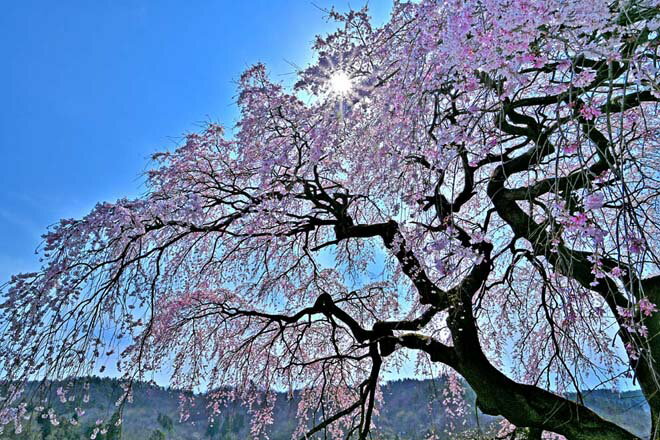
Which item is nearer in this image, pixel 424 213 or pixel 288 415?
pixel 424 213

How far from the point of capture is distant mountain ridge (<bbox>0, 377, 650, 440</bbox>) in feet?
11.5

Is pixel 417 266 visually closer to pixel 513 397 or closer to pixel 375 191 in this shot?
pixel 375 191

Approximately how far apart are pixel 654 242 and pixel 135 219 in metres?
4.70

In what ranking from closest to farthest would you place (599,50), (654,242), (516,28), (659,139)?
1. (599,50)
2. (516,28)
3. (659,139)
4. (654,242)

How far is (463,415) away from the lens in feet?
22.0

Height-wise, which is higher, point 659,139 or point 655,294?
point 659,139

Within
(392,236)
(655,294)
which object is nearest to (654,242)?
(655,294)

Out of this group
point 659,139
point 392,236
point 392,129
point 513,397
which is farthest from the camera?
point 392,236

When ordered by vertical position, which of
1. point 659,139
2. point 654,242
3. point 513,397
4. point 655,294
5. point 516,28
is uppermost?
point 659,139

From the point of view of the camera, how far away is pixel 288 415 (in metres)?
6.78

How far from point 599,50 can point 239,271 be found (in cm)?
484

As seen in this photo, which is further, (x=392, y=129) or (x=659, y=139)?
(x=659, y=139)

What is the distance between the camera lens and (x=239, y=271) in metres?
5.73

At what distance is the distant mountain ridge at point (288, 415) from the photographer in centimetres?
351
